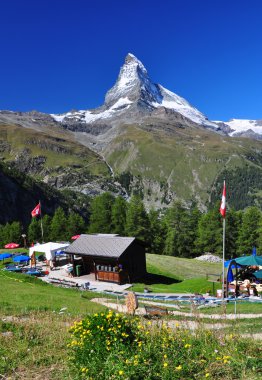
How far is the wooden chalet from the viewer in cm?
4425

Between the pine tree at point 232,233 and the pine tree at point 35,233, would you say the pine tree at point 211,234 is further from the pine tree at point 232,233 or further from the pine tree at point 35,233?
the pine tree at point 35,233

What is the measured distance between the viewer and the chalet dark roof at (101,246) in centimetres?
4431

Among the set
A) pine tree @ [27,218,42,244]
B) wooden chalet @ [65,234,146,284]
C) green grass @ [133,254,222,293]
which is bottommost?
green grass @ [133,254,222,293]

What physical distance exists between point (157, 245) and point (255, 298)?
53.1 m

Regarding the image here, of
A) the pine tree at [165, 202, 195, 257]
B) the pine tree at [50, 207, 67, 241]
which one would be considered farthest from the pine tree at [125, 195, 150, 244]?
the pine tree at [50, 207, 67, 241]

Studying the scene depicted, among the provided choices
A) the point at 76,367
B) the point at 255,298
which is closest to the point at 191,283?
the point at 255,298

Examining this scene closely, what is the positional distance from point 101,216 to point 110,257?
3893cm

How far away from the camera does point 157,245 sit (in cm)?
8112

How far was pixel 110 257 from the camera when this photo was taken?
43750mm

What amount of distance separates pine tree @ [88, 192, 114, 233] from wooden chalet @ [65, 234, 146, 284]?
3232 cm

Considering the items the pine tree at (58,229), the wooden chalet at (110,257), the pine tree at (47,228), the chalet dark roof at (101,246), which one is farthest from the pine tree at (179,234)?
the chalet dark roof at (101,246)

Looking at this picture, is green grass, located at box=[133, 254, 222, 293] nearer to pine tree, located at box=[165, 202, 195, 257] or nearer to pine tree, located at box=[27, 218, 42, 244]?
pine tree, located at box=[165, 202, 195, 257]

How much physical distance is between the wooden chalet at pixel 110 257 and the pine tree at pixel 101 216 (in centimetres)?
3232

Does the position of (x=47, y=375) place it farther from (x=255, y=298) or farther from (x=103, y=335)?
(x=255, y=298)
